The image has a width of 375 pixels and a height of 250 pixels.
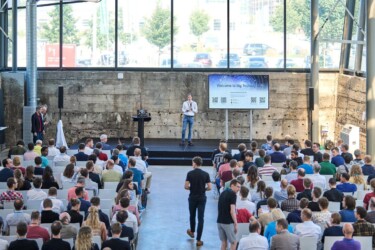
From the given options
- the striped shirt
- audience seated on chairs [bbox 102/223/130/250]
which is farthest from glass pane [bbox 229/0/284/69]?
audience seated on chairs [bbox 102/223/130/250]

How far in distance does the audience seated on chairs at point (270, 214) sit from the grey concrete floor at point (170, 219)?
2236mm

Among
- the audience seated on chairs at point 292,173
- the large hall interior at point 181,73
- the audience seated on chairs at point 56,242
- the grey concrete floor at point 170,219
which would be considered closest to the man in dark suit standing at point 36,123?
A: the large hall interior at point 181,73

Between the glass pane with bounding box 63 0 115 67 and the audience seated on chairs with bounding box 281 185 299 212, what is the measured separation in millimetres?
14406

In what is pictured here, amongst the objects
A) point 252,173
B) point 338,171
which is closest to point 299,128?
point 338,171

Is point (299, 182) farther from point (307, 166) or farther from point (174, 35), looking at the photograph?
point (174, 35)

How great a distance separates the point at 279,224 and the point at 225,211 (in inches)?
72.6

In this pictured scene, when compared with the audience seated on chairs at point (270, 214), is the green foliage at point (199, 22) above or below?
above

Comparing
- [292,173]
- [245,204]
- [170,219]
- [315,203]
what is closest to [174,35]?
[170,219]

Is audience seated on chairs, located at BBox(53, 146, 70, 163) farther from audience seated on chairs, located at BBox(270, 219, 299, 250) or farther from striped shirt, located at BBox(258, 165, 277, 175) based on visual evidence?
audience seated on chairs, located at BBox(270, 219, 299, 250)

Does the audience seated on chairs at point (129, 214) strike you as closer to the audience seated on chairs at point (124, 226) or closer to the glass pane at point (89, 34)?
the audience seated on chairs at point (124, 226)

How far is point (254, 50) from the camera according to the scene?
26.4 m

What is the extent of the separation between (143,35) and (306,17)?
193 inches

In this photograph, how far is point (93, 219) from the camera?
460 inches

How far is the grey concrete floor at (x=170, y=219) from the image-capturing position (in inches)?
576
